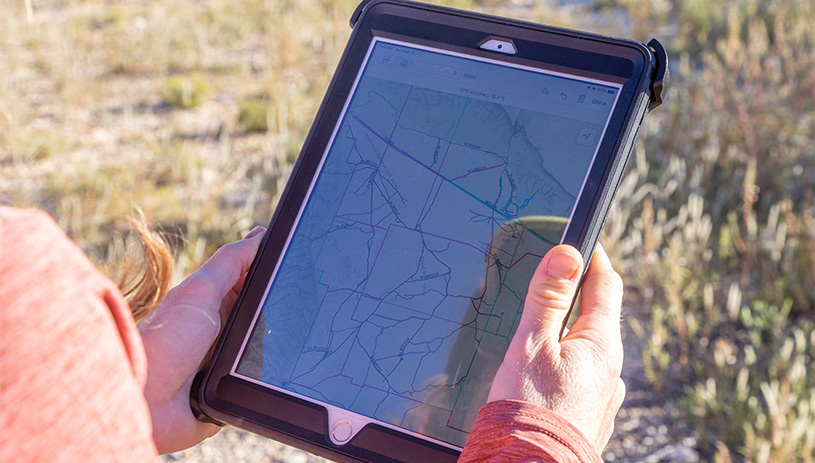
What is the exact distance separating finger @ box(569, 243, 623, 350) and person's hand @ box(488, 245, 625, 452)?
0.02 meters

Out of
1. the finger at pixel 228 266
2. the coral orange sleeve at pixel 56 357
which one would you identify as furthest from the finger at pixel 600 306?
the coral orange sleeve at pixel 56 357

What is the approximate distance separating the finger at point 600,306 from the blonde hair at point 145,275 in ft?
2.82

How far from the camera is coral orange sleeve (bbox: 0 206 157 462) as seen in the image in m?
0.56

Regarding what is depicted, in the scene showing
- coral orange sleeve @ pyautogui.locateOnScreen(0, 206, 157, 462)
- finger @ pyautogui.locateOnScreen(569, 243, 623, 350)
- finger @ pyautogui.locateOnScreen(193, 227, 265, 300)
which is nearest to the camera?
coral orange sleeve @ pyautogui.locateOnScreen(0, 206, 157, 462)

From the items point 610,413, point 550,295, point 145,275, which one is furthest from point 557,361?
point 145,275

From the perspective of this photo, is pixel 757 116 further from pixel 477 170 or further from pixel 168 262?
pixel 168 262

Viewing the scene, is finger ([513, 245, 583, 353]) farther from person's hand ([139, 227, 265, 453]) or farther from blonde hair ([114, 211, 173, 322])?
blonde hair ([114, 211, 173, 322])

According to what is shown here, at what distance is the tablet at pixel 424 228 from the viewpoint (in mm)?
1188

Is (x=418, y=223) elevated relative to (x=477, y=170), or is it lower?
lower

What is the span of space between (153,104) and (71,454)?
442cm

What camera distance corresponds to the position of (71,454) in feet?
1.93

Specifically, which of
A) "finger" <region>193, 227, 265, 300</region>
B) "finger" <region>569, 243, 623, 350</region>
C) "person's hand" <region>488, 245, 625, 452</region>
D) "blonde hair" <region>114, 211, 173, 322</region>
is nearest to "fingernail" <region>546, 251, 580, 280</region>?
"person's hand" <region>488, 245, 625, 452</region>

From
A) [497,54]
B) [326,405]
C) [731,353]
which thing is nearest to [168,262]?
[326,405]

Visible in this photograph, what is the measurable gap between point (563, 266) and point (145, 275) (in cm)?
89
